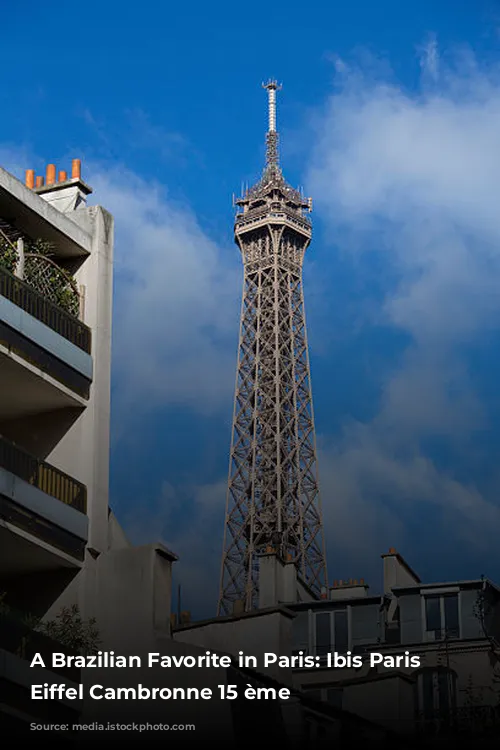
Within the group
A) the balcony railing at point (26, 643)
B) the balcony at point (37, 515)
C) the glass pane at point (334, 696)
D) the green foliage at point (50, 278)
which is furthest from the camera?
the glass pane at point (334, 696)

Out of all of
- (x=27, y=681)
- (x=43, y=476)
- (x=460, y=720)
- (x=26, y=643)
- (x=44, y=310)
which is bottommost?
(x=27, y=681)

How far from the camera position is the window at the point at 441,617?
125ft

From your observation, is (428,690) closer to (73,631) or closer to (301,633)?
(301,633)

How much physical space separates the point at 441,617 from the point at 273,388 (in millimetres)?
66696

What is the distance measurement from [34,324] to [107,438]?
2538mm

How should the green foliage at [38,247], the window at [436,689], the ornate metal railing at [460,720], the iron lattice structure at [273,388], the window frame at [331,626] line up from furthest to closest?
1. the iron lattice structure at [273,388]
2. the window frame at [331,626]
3. the window at [436,689]
4. the ornate metal railing at [460,720]
5. the green foliage at [38,247]

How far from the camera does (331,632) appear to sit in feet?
131

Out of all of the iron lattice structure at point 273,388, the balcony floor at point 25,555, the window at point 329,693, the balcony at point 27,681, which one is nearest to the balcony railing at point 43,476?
the balcony floor at point 25,555

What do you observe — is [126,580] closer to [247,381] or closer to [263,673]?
[263,673]

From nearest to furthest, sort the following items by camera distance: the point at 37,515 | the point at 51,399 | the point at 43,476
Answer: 1. the point at 37,515
2. the point at 43,476
3. the point at 51,399

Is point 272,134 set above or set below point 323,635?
above

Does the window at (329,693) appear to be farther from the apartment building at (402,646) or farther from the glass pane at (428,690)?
the glass pane at (428,690)

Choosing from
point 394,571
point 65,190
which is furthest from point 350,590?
point 65,190

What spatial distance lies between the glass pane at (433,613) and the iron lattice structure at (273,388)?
56547 mm
